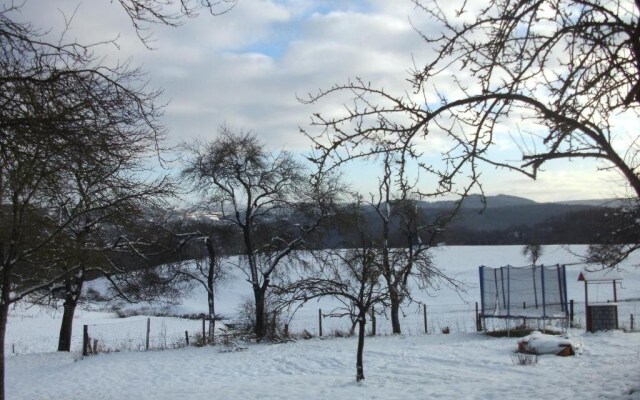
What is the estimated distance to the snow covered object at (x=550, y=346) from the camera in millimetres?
14906

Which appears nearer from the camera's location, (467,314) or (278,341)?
(278,341)

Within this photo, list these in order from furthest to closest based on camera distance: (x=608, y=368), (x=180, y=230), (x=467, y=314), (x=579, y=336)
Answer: (x=467, y=314) → (x=180, y=230) → (x=579, y=336) → (x=608, y=368)

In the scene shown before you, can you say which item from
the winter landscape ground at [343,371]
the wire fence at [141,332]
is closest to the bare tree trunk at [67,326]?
the wire fence at [141,332]

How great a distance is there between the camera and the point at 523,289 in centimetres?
2614

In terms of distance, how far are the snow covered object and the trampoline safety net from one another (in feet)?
27.8

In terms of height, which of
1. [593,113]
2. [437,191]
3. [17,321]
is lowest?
[17,321]

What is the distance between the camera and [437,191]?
6.13m

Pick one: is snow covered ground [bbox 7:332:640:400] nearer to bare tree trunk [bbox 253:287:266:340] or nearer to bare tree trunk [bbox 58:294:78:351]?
bare tree trunk [bbox 253:287:266:340]

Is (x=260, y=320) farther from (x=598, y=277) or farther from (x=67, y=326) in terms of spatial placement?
(x=598, y=277)

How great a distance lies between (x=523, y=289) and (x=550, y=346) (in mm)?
11418

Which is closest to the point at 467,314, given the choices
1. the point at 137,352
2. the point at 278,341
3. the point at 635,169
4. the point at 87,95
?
the point at 278,341

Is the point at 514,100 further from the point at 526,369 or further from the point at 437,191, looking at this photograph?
the point at 526,369

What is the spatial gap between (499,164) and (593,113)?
43.9 inches

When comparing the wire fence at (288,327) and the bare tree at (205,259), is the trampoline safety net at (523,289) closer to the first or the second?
the wire fence at (288,327)
